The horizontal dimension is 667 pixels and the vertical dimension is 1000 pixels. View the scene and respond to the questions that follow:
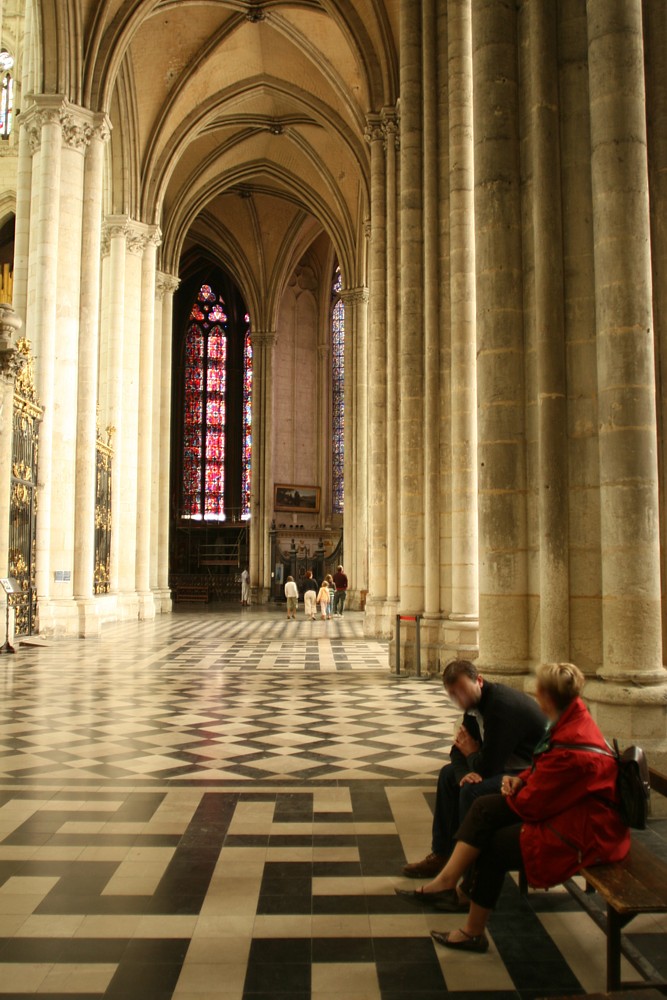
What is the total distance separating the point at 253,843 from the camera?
4.58 meters

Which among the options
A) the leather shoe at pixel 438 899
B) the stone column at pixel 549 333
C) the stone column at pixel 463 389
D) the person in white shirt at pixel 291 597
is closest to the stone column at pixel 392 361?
the stone column at pixel 463 389

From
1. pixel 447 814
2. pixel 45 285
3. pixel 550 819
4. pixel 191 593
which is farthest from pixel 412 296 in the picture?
pixel 191 593

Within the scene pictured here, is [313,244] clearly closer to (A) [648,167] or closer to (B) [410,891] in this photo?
(A) [648,167]

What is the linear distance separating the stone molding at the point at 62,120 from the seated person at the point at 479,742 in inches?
724

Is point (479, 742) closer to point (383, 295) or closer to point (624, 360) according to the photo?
point (624, 360)

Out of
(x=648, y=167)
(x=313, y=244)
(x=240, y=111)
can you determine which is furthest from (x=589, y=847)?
(x=313, y=244)

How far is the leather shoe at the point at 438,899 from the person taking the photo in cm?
371

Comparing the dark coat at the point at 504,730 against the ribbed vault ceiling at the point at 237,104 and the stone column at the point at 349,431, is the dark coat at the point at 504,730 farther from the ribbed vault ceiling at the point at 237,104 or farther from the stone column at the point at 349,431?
the stone column at the point at 349,431

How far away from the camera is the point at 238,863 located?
14.0 ft

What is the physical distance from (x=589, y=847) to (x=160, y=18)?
88.0 ft

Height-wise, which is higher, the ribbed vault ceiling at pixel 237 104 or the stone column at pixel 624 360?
the ribbed vault ceiling at pixel 237 104

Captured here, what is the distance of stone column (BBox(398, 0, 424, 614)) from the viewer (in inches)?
545

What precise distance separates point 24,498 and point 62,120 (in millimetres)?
8478

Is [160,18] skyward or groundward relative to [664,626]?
skyward
